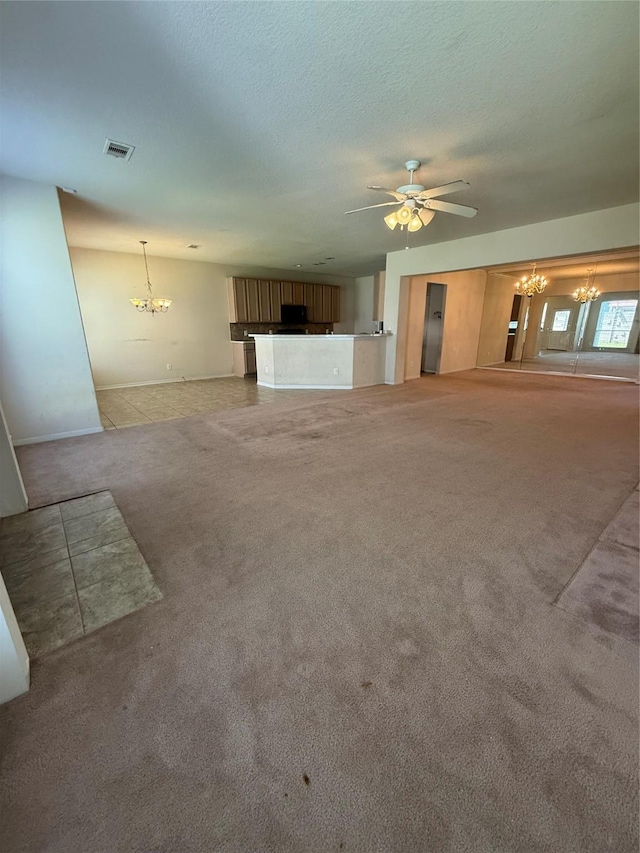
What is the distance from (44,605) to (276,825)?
1.51 metres

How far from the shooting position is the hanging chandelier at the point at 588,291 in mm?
8478

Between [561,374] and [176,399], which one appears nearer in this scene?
[176,399]

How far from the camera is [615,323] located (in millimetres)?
8992

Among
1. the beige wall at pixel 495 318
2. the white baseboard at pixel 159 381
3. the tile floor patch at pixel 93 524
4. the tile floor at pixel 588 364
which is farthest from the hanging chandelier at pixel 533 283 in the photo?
the tile floor patch at pixel 93 524

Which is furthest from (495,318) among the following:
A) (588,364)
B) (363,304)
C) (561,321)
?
(363,304)

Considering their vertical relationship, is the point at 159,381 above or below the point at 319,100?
below

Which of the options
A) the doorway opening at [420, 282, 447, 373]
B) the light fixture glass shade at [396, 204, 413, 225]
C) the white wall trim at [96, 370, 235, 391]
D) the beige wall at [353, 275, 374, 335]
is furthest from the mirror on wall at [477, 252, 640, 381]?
the white wall trim at [96, 370, 235, 391]

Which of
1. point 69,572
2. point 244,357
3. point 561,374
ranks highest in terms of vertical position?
point 244,357

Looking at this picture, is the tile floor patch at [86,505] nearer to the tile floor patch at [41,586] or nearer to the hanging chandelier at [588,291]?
the tile floor patch at [41,586]

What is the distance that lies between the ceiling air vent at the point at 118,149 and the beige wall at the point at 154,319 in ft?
14.9

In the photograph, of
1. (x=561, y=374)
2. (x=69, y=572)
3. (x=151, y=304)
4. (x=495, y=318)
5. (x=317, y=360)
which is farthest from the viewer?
(x=495, y=318)

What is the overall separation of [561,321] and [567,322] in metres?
0.21

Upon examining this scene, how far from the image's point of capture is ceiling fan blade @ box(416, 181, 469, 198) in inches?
110

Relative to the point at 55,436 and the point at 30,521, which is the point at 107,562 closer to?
the point at 30,521
